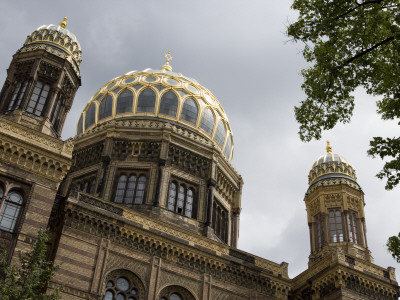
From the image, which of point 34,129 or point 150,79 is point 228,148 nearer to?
point 150,79

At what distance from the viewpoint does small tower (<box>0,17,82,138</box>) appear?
76.4ft

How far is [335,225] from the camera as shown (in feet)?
98.0

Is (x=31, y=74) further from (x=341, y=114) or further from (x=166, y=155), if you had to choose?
(x=341, y=114)

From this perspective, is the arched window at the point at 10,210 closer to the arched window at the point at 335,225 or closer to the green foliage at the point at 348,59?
the green foliage at the point at 348,59

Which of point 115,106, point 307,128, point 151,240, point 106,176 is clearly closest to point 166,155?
point 106,176

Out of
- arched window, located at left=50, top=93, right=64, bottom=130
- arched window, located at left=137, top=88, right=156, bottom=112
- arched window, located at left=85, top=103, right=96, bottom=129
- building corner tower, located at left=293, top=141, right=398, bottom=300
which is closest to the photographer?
building corner tower, located at left=293, top=141, right=398, bottom=300

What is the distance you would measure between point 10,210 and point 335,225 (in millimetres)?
19379

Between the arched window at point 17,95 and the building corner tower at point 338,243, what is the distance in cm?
1613

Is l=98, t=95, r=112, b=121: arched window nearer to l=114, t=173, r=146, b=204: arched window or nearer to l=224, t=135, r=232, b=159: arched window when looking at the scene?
l=114, t=173, r=146, b=204: arched window

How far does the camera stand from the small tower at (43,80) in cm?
2328

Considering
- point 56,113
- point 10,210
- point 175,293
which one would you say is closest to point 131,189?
point 56,113

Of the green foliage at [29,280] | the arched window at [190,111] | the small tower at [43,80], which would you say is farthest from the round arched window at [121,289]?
the arched window at [190,111]

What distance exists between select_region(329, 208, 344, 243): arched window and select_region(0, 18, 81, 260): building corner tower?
55.3 ft

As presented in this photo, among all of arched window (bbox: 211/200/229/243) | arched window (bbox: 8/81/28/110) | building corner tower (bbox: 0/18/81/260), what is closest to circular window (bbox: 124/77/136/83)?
building corner tower (bbox: 0/18/81/260)
